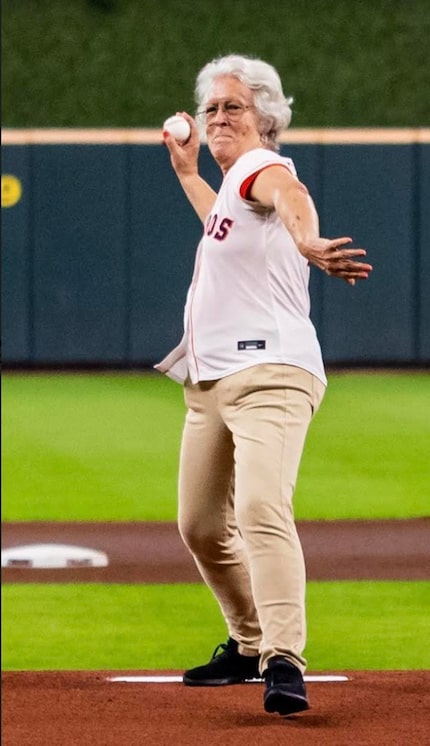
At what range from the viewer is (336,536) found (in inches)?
360

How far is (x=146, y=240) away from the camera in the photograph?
69.7 ft

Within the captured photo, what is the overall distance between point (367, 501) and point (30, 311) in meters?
11.5

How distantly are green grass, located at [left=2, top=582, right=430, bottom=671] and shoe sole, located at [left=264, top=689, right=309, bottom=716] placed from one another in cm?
123

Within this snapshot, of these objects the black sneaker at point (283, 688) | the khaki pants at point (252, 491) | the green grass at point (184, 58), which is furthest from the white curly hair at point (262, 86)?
the green grass at point (184, 58)

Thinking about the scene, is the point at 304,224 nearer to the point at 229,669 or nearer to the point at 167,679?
the point at 229,669

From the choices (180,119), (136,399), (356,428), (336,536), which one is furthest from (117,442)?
(180,119)

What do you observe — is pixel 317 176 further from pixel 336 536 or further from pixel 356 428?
pixel 336 536

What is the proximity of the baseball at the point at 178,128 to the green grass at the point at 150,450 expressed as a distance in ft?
14.7

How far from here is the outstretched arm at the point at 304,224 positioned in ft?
14.6

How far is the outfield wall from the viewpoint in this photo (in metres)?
21.0

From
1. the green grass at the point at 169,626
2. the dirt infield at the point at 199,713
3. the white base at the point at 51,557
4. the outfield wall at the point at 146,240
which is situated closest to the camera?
the dirt infield at the point at 199,713

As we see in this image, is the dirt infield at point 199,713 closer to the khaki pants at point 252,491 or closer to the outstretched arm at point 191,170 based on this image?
the khaki pants at point 252,491

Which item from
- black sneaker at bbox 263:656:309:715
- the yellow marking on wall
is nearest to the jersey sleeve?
black sneaker at bbox 263:656:309:715

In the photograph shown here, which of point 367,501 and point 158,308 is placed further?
point 158,308
